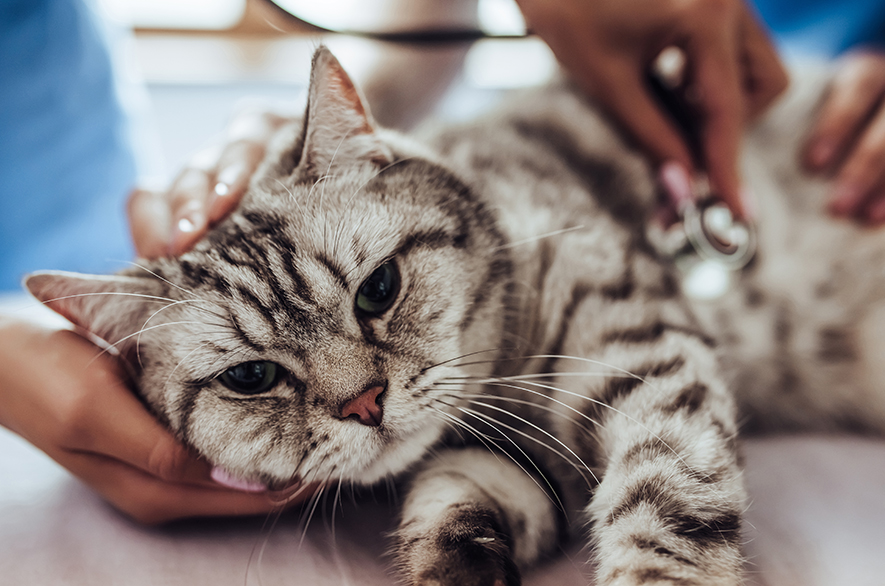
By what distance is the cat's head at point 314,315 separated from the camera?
0.73 metres

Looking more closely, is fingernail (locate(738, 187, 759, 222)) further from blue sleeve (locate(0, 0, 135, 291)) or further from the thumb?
blue sleeve (locate(0, 0, 135, 291))

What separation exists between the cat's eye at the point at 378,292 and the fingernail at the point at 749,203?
2.63 ft

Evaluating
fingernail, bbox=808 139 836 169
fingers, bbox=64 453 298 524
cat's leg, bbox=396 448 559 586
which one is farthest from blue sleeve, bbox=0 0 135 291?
fingernail, bbox=808 139 836 169

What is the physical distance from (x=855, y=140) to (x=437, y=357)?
1221mm

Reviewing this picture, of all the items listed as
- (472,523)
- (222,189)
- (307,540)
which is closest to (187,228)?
(222,189)

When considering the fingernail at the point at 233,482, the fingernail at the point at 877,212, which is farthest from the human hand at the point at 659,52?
the fingernail at the point at 233,482

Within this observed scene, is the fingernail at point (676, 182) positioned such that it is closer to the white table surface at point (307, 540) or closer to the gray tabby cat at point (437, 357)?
the gray tabby cat at point (437, 357)

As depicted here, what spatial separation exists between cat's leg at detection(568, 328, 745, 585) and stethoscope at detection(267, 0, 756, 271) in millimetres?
324

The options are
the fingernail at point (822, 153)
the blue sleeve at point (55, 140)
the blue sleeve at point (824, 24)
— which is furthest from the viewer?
the blue sleeve at point (824, 24)

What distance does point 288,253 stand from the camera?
2.52 feet

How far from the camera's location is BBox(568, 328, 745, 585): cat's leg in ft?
2.10

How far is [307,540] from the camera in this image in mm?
775

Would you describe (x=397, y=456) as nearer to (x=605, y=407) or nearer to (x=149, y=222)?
(x=605, y=407)

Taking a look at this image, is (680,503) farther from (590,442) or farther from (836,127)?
(836,127)
